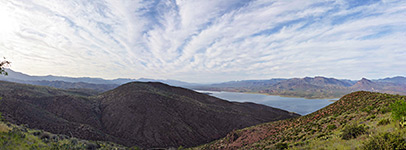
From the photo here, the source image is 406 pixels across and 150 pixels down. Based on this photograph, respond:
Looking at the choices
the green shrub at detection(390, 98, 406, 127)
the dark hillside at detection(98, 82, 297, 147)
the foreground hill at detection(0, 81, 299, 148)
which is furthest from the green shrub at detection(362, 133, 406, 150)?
the dark hillside at detection(98, 82, 297, 147)

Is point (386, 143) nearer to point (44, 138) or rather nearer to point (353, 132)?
point (353, 132)

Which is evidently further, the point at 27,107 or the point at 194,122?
the point at 194,122

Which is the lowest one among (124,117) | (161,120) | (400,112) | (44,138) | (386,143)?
(161,120)

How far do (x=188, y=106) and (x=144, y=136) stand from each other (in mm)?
19450

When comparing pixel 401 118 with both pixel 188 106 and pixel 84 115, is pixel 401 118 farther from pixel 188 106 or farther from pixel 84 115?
pixel 84 115

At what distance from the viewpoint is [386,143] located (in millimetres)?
7004

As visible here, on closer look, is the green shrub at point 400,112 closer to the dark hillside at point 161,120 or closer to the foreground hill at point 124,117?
the foreground hill at point 124,117

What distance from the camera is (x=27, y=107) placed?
3284cm

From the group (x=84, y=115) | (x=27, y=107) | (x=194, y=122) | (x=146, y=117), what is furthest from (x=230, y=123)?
(x=27, y=107)

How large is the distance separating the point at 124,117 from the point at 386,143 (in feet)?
154

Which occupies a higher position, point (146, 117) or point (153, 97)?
point (153, 97)

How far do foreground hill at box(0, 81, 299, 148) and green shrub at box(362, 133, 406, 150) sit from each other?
111 ft

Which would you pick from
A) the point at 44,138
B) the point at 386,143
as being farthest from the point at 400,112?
the point at 44,138

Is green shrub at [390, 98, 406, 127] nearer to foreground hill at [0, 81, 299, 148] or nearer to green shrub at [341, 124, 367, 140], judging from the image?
green shrub at [341, 124, 367, 140]
